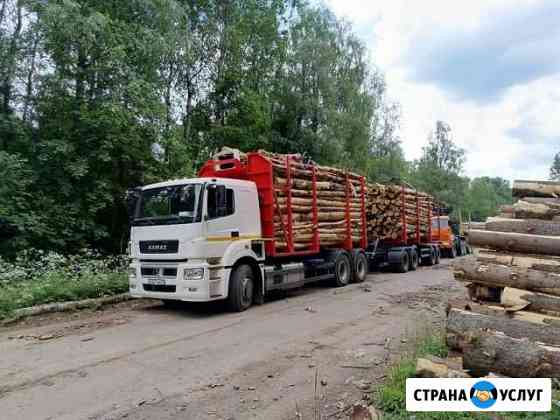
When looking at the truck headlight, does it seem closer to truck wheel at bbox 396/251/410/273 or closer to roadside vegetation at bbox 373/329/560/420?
roadside vegetation at bbox 373/329/560/420

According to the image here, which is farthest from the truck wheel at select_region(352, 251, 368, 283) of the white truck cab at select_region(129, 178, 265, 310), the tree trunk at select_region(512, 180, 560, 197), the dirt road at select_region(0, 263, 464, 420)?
the tree trunk at select_region(512, 180, 560, 197)

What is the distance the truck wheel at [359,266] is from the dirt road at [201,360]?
3.79 metres

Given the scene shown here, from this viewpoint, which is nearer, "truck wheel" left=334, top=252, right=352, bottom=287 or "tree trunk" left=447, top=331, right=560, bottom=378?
"tree trunk" left=447, top=331, right=560, bottom=378

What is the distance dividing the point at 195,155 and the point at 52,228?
7396 mm

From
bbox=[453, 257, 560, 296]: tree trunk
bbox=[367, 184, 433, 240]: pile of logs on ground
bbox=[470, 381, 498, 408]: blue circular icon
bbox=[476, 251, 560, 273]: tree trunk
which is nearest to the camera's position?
bbox=[470, 381, 498, 408]: blue circular icon

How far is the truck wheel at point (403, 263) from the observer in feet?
52.8

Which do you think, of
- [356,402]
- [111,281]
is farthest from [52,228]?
[356,402]

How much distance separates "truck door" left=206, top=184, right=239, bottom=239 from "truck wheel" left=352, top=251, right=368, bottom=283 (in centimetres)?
570

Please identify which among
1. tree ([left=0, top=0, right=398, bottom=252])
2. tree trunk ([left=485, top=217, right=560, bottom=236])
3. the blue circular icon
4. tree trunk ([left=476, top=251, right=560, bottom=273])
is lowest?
the blue circular icon

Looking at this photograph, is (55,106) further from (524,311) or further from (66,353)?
(524,311)

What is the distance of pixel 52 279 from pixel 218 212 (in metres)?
4.24

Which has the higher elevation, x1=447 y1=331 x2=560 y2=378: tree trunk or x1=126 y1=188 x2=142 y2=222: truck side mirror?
x1=126 y1=188 x2=142 y2=222: truck side mirror

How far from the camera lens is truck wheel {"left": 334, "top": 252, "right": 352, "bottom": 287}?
12.2 m

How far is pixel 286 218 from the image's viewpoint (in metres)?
10.2
